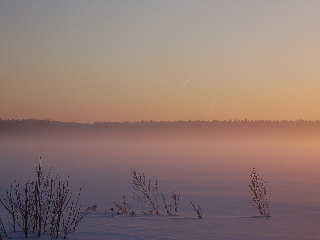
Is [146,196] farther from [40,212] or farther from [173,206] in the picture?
[40,212]

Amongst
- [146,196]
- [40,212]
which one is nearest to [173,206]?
[146,196]

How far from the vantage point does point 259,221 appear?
7059 millimetres

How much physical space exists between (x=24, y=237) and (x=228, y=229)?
2957 mm

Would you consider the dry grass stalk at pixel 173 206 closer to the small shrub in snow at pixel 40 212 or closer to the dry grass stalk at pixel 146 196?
the dry grass stalk at pixel 146 196

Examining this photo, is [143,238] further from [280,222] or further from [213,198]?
[213,198]

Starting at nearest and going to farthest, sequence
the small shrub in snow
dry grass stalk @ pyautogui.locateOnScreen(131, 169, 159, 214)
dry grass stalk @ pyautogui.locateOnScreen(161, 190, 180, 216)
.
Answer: the small shrub in snow
dry grass stalk @ pyautogui.locateOnScreen(161, 190, 180, 216)
dry grass stalk @ pyautogui.locateOnScreen(131, 169, 159, 214)

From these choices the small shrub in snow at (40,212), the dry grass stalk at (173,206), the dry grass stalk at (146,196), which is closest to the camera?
the small shrub in snow at (40,212)

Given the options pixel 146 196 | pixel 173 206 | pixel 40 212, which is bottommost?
pixel 173 206

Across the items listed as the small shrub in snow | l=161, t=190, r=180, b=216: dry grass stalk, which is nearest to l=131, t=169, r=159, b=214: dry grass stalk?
l=161, t=190, r=180, b=216: dry grass stalk

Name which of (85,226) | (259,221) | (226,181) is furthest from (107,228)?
(226,181)

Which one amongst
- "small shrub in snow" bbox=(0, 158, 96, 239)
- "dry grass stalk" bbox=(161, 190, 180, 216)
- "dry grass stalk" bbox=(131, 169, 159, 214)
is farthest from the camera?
"dry grass stalk" bbox=(131, 169, 159, 214)

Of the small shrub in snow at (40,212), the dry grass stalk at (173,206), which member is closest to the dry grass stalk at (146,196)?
the dry grass stalk at (173,206)

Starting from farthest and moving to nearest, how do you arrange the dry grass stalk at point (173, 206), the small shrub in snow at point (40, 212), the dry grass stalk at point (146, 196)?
the dry grass stalk at point (146, 196) → the dry grass stalk at point (173, 206) → the small shrub in snow at point (40, 212)

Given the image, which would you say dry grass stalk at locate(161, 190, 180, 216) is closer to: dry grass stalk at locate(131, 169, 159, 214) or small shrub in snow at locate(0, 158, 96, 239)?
dry grass stalk at locate(131, 169, 159, 214)
